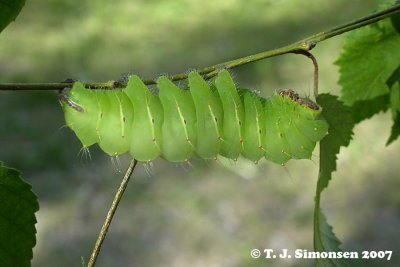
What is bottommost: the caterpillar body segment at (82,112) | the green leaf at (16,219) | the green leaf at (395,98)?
the green leaf at (16,219)

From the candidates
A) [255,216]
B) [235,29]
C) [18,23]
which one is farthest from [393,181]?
[18,23]

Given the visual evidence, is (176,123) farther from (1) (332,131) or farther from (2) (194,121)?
(1) (332,131)

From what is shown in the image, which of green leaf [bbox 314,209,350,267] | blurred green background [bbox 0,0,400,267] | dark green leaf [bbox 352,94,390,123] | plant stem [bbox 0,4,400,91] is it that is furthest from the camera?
blurred green background [bbox 0,0,400,267]

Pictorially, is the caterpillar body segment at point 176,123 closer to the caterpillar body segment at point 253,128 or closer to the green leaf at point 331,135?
the caterpillar body segment at point 253,128

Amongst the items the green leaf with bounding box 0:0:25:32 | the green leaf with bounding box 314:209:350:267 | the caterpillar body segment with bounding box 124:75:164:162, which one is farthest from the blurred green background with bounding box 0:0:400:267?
the green leaf with bounding box 0:0:25:32

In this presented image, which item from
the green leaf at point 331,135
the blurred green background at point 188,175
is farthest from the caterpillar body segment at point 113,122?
the blurred green background at point 188,175

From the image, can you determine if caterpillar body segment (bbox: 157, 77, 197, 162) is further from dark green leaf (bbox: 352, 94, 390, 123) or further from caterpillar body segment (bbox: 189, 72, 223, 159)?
dark green leaf (bbox: 352, 94, 390, 123)
